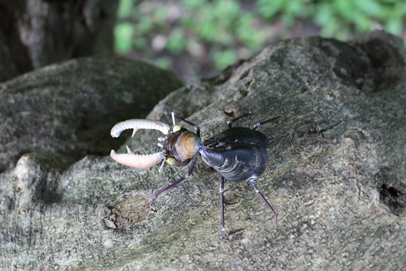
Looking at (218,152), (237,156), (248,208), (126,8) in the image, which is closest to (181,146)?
(218,152)

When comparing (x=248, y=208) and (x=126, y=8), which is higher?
(x=126, y=8)

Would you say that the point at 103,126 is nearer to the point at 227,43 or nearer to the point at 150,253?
the point at 150,253

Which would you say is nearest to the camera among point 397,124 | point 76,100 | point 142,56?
point 397,124

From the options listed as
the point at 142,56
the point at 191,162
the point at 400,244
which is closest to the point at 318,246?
the point at 400,244

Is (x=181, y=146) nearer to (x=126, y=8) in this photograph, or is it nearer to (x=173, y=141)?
(x=173, y=141)

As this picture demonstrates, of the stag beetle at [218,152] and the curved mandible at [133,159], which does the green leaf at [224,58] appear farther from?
the curved mandible at [133,159]

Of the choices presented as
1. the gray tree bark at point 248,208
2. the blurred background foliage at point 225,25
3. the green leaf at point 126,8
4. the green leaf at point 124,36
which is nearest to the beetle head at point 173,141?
the gray tree bark at point 248,208
